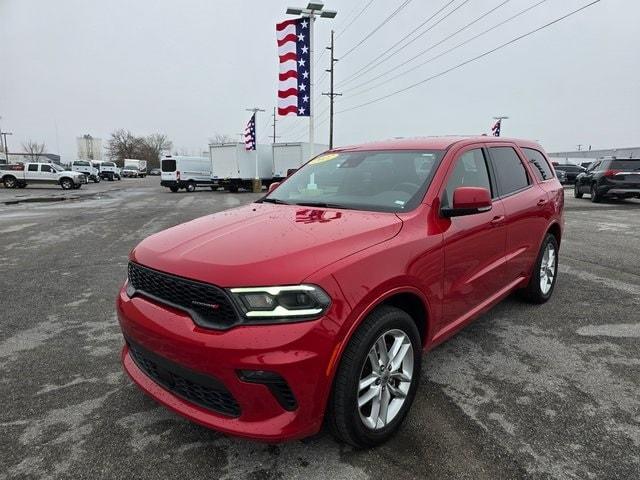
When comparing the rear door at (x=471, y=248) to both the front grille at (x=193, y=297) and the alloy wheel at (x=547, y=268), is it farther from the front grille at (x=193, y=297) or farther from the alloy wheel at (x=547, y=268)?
the front grille at (x=193, y=297)

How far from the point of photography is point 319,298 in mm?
2021

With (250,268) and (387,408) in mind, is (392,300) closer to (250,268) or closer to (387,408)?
(387,408)

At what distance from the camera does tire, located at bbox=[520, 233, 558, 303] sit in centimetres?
448

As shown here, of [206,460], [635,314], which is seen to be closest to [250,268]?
[206,460]

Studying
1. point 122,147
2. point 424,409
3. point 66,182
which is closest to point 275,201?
point 424,409

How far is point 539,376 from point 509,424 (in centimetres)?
75

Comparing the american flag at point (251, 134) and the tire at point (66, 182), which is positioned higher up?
the american flag at point (251, 134)

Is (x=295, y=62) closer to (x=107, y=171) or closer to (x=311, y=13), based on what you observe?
(x=311, y=13)

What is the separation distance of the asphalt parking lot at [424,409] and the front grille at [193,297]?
815 millimetres

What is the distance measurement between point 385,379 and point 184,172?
30.1m

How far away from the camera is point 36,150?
5020 inches

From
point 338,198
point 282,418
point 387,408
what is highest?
point 338,198

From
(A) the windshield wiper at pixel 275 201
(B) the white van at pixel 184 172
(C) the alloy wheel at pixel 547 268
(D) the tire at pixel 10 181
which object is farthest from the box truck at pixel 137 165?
(C) the alloy wheel at pixel 547 268

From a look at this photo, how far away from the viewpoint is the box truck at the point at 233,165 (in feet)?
90.8
